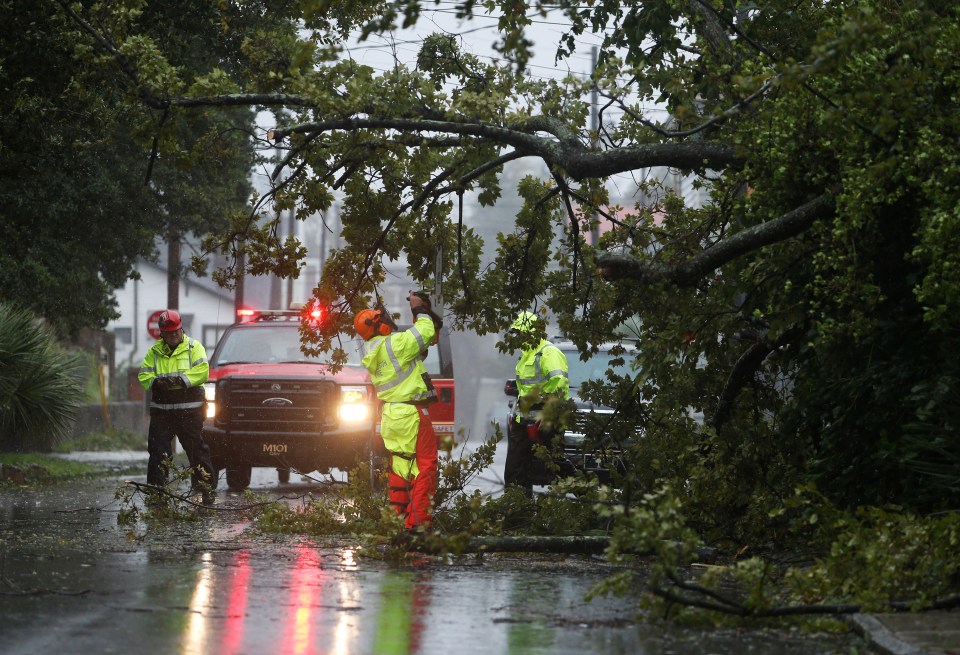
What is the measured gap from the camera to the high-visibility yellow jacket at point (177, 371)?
14.7m

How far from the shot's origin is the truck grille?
16.2m

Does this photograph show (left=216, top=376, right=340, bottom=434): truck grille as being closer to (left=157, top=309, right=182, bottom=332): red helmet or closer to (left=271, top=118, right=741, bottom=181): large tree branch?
(left=157, top=309, right=182, bottom=332): red helmet

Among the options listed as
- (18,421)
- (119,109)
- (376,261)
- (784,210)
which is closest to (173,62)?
(119,109)

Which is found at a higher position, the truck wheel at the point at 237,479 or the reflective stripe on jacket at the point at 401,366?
the reflective stripe on jacket at the point at 401,366

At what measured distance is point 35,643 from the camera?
6.33 metres

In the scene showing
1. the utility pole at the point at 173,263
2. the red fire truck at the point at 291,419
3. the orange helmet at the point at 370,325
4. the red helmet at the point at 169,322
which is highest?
the utility pole at the point at 173,263

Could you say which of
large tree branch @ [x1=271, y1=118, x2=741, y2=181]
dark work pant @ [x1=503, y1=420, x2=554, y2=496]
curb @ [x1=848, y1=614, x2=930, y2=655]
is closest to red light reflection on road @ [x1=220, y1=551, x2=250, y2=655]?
curb @ [x1=848, y1=614, x2=930, y2=655]

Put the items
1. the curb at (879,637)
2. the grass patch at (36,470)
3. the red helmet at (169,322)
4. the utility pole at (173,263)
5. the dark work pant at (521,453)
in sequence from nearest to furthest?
the curb at (879,637), the dark work pant at (521,453), the red helmet at (169,322), the grass patch at (36,470), the utility pole at (173,263)

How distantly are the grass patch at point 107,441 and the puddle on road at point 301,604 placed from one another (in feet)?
53.8

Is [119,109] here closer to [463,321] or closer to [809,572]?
[463,321]

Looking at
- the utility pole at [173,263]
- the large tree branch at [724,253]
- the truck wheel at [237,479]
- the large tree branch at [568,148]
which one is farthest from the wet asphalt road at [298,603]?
the utility pole at [173,263]

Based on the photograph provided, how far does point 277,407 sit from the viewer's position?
639 inches

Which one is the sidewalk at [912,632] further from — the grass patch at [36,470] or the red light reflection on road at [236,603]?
the grass patch at [36,470]

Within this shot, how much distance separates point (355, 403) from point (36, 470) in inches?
194
